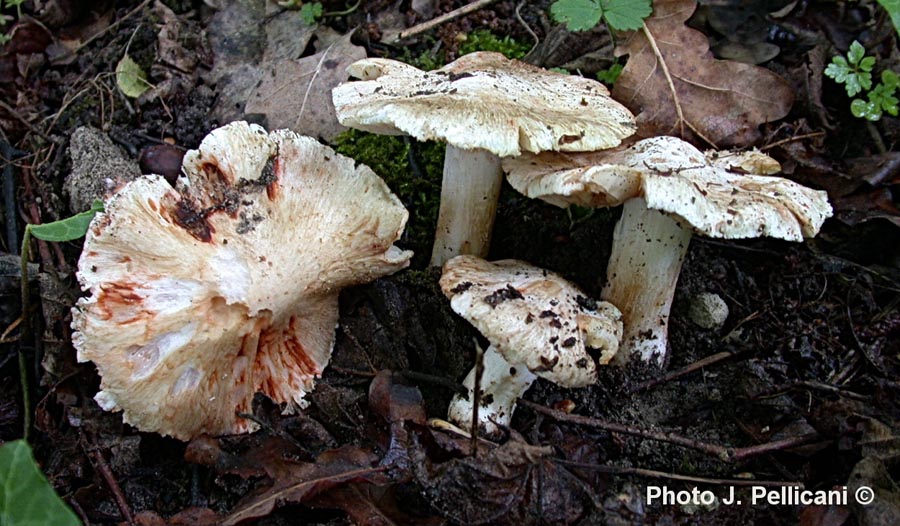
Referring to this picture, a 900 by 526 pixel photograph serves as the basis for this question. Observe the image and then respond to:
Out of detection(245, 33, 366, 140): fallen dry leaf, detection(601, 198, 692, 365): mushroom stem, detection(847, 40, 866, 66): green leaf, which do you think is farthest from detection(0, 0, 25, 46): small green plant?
detection(847, 40, 866, 66): green leaf

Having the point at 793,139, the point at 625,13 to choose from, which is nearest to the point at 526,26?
the point at 625,13

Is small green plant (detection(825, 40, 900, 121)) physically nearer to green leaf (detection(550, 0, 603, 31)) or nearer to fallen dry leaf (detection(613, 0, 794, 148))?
fallen dry leaf (detection(613, 0, 794, 148))

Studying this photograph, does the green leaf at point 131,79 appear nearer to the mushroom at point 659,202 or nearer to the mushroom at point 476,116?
the mushroom at point 476,116

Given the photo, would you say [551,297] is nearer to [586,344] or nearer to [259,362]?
[586,344]

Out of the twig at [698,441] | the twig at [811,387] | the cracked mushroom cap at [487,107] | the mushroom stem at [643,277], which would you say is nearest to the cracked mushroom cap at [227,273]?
the cracked mushroom cap at [487,107]

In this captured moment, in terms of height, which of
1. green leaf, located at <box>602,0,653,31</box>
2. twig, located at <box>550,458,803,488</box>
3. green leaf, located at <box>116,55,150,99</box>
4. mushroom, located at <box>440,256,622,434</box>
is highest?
green leaf, located at <box>602,0,653,31</box>

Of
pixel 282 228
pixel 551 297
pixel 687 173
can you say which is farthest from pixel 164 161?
pixel 687 173

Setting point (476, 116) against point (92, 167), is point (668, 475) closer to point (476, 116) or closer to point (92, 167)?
point (476, 116)
